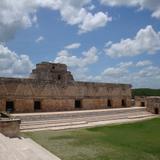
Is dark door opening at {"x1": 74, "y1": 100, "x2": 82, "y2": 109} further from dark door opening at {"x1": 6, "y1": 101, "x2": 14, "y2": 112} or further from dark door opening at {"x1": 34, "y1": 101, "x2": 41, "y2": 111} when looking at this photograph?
dark door opening at {"x1": 6, "y1": 101, "x2": 14, "y2": 112}

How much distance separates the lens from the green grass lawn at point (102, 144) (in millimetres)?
9484

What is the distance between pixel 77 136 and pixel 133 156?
4344 mm

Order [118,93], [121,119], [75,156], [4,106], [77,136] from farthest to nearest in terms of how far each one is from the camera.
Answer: [118,93]
[121,119]
[4,106]
[77,136]
[75,156]

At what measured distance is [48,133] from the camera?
14.0 meters

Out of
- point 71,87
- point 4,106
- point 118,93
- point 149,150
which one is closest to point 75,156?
point 149,150

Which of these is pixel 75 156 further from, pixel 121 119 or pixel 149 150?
pixel 121 119

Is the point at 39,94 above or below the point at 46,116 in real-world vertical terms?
above

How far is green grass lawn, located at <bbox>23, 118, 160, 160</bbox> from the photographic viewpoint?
31.1 feet

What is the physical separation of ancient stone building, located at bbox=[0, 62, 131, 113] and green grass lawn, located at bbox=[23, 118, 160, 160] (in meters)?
6.66

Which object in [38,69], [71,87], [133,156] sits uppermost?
[38,69]

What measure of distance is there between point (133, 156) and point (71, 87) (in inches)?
560

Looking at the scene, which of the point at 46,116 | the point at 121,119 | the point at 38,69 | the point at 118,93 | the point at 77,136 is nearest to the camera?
the point at 77,136

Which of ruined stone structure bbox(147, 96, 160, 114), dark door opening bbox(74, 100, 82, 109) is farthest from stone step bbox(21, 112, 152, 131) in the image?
ruined stone structure bbox(147, 96, 160, 114)

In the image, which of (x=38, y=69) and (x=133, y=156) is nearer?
(x=133, y=156)
